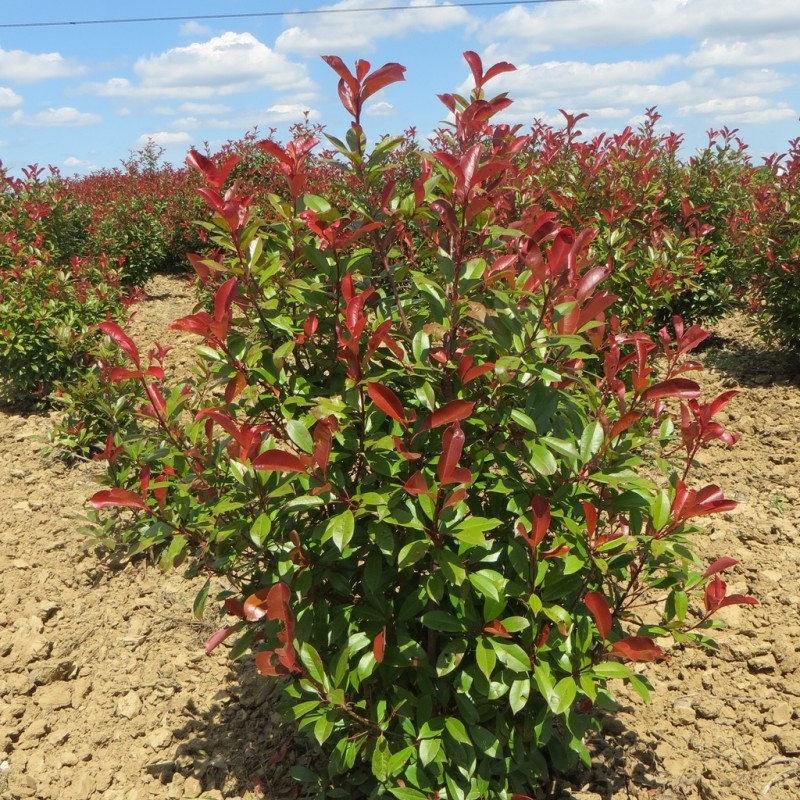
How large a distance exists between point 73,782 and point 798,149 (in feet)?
22.9

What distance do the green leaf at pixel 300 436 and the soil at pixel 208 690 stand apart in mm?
1570

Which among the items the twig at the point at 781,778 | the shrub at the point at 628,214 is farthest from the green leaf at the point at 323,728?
the shrub at the point at 628,214

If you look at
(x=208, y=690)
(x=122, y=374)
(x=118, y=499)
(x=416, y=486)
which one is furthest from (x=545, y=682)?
(x=208, y=690)

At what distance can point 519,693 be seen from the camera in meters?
1.98

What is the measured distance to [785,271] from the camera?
238 inches

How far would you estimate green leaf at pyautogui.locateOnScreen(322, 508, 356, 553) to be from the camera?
1.78 m

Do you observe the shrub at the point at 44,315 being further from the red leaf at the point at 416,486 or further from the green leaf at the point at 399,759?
the red leaf at the point at 416,486

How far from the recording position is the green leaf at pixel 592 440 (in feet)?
6.38

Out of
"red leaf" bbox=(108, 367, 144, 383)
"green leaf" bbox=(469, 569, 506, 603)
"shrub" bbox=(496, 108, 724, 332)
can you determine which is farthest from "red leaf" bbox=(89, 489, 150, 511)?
"shrub" bbox=(496, 108, 724, 332)

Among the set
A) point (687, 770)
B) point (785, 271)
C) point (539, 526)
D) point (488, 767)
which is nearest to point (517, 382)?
point (539, 526)

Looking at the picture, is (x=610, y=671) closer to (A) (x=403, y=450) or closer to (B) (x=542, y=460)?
(B) (x=542, y=460)

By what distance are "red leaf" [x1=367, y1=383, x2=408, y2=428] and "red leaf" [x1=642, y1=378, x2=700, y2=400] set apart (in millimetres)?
684

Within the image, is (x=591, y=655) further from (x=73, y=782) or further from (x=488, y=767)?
(x=73, y=782)

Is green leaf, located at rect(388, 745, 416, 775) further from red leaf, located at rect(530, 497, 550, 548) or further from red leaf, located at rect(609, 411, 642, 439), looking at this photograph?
red leaf, located at rect(609, 411, 642, 439)
